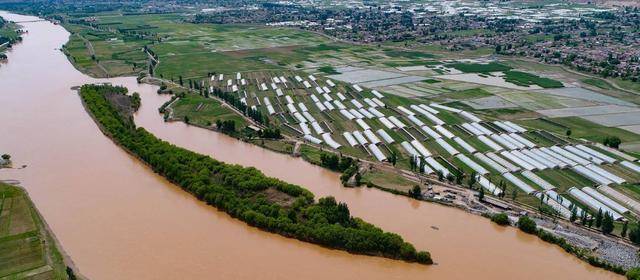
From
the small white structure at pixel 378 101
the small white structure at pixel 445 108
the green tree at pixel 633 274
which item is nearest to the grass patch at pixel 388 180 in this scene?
the green tree at pixel 633 274

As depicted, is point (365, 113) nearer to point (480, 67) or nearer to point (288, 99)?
point (288, 99)

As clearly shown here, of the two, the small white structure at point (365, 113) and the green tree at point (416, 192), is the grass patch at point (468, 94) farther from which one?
the green tree at point (416, 192)

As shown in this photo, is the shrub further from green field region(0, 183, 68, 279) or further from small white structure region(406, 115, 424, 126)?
green field region(0, 183, 68, 279)

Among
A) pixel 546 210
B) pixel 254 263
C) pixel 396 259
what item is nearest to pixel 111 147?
pixel 254 263

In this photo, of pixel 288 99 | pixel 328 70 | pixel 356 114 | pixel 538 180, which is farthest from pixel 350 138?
pixel 328 70

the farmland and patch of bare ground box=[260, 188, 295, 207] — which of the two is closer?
patch of bare ground box=[260, 188, 295, 207]

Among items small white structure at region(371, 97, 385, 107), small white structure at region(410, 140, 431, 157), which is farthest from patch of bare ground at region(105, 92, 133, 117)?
small white structure at region(410, 140, 431, 157)

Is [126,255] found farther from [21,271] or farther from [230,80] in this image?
[230,80]

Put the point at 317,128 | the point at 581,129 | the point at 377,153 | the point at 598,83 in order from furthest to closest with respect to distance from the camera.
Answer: the point at 598,83 < the point at 317,128 < the point at 581,129 < the point at 377,153
